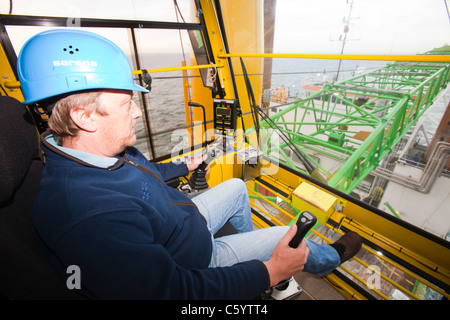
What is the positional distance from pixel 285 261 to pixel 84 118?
102 cm

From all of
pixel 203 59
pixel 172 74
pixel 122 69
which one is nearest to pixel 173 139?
pixel 172 74

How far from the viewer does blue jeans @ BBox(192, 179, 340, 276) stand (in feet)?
3.48

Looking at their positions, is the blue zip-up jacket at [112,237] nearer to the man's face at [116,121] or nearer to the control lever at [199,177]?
the man's face at [116,121]

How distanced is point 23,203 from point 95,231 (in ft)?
0.92

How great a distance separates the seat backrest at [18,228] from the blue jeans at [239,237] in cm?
67

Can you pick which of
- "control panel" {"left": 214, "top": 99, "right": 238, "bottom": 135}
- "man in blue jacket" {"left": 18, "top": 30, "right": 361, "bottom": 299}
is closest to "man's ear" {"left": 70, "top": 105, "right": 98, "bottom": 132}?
"man in blue jacket" {"left": 18, "top": 30, "right": 361, "bottom": 299}

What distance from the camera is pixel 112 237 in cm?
57

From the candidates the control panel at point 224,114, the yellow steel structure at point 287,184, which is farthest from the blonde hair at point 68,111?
the control panel at point 224,114

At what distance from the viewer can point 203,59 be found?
2396mm

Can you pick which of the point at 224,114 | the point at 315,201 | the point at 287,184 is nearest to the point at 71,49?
the point at 224,114

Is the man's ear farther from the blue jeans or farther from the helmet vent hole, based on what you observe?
the blue jeans

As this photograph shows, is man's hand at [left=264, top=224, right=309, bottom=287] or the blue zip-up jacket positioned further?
man's hand at [left=264, top=224, right=309, bottom=287]
